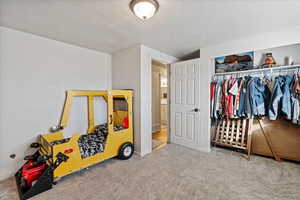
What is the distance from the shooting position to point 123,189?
1.73m

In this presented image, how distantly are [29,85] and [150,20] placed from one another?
7.30ft

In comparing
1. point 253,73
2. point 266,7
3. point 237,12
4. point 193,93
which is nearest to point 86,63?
point 193,93

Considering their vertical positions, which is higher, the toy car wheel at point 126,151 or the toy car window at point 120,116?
the toy car window at point 120,116

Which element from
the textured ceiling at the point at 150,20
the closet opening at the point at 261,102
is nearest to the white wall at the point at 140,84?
the textured ceiling at the point at 150,20

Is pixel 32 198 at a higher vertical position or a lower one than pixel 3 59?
lower

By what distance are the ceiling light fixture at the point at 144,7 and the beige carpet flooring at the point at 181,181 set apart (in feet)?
7.17

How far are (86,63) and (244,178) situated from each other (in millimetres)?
3558

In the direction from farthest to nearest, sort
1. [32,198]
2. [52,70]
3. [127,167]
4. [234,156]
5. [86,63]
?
[86,63], [234,156], [52,70], [127,167], [32,198]

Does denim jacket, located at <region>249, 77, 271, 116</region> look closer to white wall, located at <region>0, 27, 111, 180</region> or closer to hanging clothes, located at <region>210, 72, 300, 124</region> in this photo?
hanging clothes, located at <region>210, 72, 300, 124</region>

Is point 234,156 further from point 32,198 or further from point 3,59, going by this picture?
point 3,59

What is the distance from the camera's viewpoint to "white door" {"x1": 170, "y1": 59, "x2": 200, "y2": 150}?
3.00m

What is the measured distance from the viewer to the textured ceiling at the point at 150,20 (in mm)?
1545

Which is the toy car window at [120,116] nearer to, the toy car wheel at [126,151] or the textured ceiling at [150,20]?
the toy car wheel at [126,151]

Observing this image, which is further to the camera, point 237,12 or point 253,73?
point 253,73
